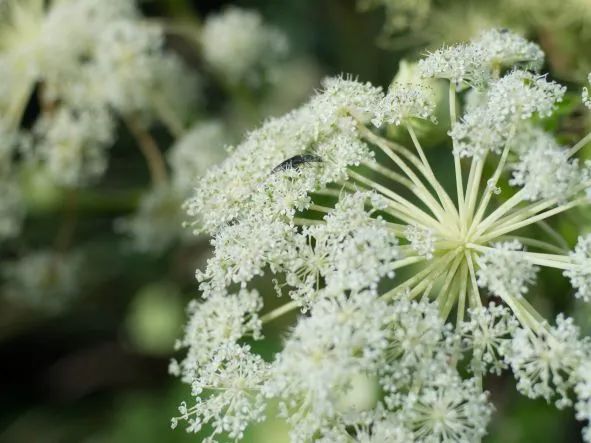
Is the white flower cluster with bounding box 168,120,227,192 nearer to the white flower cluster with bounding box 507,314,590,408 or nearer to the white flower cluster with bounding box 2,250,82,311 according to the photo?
the white flower cluster with bounding box 2,250,82,311

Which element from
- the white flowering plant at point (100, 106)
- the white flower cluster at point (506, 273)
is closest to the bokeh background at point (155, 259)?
the white flowering plant at point (100, 106)

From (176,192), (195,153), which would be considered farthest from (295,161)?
(176,192)

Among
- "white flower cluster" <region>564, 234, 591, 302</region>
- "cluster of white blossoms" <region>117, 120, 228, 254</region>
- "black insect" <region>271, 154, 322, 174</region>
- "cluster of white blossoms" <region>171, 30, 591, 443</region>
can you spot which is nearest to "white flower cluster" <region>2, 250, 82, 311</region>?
"cluster of white blossoms" <region>117, 120, 228, 254</region>

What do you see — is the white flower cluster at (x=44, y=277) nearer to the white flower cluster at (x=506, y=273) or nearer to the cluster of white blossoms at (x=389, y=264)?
the cluster of white blossoms at (x=389, y=264)

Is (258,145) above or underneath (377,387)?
above

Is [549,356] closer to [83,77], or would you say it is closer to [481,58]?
[481,58]

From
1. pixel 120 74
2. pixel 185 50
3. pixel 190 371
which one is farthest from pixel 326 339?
pixel 185 50

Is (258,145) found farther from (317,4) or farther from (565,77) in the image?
(317,4)
